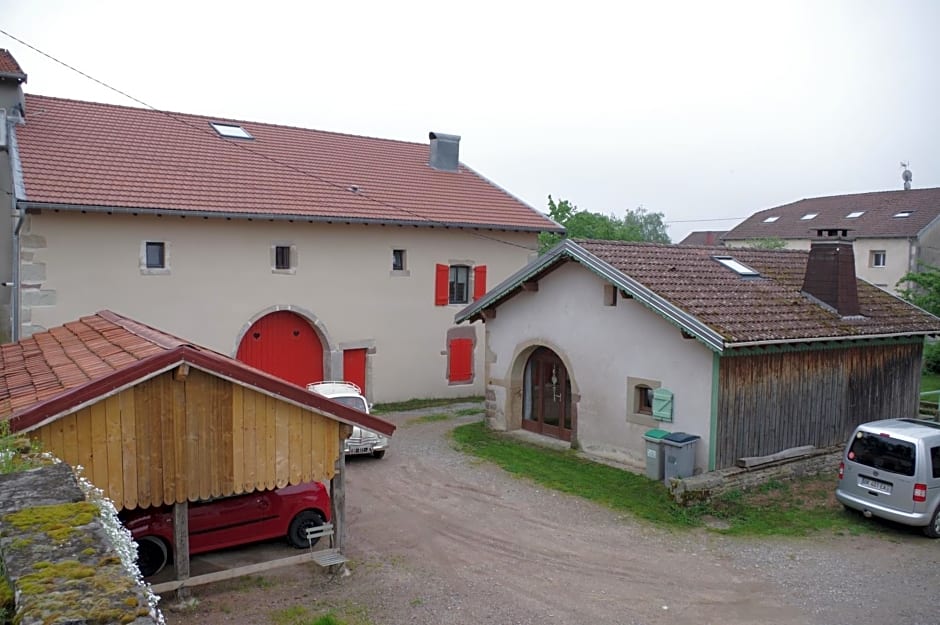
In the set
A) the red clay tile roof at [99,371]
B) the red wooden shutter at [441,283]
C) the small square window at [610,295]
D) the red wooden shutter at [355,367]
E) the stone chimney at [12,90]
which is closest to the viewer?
the red clay tile roof at [99,371]

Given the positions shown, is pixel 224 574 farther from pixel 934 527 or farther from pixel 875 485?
pixel 934 527

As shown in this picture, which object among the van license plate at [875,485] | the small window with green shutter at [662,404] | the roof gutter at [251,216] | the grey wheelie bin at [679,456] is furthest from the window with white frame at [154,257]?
the van license plate at [875,485]

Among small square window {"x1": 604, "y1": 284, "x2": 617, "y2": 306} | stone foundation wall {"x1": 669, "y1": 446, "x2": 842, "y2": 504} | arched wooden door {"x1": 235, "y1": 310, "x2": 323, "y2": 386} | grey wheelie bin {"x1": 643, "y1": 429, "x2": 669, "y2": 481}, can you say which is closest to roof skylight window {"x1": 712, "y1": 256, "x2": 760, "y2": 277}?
small square window {"x1": 604, "y1": 284, "x2": 617, "y2": 306}

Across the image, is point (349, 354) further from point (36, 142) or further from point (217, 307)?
point (36, 142)

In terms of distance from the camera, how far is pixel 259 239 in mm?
18719

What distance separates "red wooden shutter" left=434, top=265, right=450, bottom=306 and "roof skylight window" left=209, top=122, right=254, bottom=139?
6.88m

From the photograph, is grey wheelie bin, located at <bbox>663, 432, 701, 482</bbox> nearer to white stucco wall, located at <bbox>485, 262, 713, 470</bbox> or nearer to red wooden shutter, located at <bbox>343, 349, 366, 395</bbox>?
white stucco wall, located at <bbox>485, 262, 713, 470</bbox>

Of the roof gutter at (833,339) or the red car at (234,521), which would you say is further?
the roof gutter at (833,339)

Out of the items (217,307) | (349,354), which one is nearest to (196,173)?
(217,307)

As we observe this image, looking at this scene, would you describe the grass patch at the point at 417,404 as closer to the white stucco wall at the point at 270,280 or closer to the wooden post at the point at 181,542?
the white stucco wall at the point at 270,280

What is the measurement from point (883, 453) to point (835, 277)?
17.9 ft

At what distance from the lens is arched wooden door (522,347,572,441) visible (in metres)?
16.1

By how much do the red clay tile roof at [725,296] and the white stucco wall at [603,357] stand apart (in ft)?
1.79

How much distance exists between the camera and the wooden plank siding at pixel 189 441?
706cm
